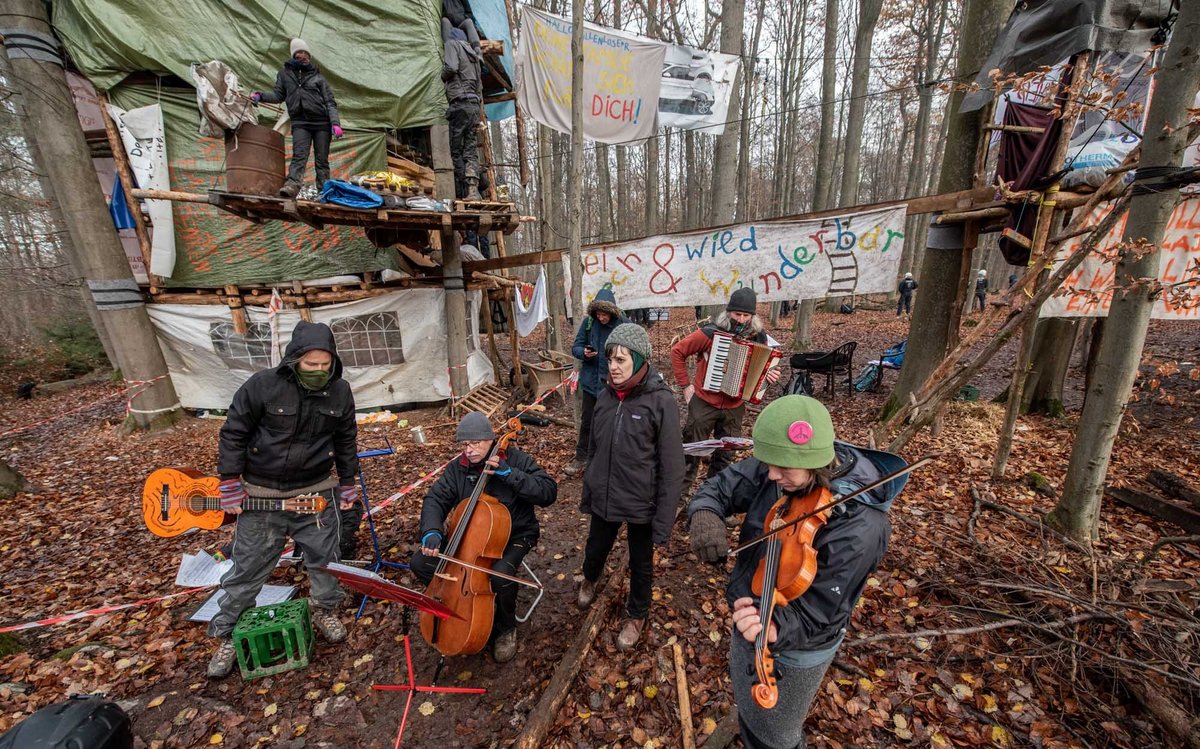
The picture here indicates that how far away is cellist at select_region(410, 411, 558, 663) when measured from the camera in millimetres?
2893

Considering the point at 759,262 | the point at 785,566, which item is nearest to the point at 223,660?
the point at 785,566

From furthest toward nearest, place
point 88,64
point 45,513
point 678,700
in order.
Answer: point 88,64
point 45,513
point 678,700

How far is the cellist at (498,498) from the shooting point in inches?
114

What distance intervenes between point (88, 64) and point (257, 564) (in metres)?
9.40

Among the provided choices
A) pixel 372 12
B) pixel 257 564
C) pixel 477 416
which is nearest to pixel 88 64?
pixel 372 12

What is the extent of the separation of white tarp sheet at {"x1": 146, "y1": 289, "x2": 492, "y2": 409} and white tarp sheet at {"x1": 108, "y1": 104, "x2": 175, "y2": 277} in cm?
102

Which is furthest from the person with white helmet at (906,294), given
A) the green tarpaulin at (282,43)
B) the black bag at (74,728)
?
the black bag at (74,728)

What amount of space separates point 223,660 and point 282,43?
31.0 ft

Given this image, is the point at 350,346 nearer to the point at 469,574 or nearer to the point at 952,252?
the point at 469,574

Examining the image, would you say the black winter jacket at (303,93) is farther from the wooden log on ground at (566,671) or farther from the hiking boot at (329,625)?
the wooden log on ground at (566,671)

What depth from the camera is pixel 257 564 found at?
10.00 ft

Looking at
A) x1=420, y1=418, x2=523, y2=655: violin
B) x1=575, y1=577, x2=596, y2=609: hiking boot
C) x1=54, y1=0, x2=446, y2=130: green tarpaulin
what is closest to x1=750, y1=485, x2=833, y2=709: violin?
x1=420, y1=418, x2=523, y2=655: violin

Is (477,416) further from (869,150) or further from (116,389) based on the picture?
(869,150)

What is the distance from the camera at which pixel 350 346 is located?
8.60m
